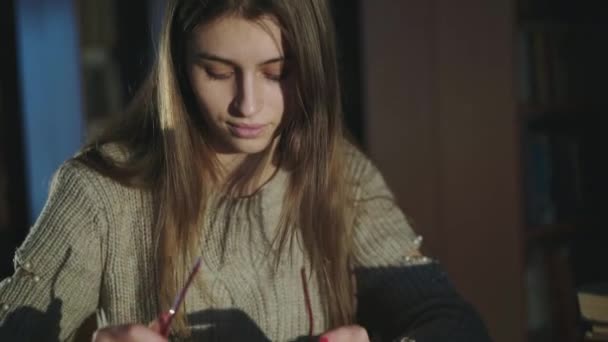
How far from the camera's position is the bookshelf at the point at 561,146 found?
2.65 meters

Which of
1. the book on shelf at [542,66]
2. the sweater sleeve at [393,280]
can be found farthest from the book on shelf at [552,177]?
the sweater sleeve at [393,280]

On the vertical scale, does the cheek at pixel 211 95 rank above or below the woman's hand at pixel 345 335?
above

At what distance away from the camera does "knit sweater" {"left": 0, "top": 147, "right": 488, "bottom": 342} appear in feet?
4.12

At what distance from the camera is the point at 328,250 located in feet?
4.69

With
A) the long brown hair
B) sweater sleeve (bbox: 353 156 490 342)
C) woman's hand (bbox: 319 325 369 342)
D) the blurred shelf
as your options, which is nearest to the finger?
woman's hand (bbox: 319 325 369 342)

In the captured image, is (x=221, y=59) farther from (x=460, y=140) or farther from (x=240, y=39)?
(x=460, y=140)

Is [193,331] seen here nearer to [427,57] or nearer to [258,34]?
[258,34]

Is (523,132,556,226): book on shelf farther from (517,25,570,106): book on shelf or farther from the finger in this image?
the finger

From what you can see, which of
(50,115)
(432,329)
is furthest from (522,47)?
(432,329)

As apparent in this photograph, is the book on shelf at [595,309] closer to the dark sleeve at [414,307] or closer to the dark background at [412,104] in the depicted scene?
the dark sleeve at [414,307]

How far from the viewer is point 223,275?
1.37 m

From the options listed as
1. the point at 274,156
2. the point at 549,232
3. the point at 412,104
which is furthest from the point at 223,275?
the point at 549,232

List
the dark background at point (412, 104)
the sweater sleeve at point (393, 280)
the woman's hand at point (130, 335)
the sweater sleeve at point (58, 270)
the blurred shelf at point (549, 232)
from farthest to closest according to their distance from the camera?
the blurred shelf at point (549, 232) → the dark background at point (412, 104) → the sweater sleeve at point (393, 280) → the sweater sleeve at point (58, 270) → the woman's hand at point (130, 335)

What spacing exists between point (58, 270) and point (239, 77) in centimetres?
37
